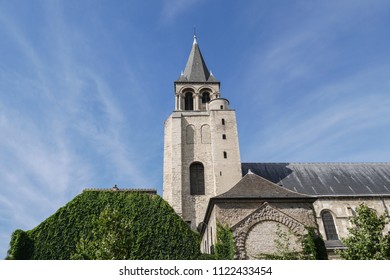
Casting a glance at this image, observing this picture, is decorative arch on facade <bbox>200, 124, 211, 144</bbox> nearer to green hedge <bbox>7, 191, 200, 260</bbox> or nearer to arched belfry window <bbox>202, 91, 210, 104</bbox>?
arched belfry window <bbox>202, 91, 210, 104</bbox>

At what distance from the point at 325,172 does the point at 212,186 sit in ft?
33.2

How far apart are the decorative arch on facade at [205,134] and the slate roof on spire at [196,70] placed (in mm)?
6429

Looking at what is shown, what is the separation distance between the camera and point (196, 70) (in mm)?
34344

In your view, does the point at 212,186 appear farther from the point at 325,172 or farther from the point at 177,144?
the point at 325,172

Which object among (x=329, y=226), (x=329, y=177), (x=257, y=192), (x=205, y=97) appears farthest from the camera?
(x=205, y=97)

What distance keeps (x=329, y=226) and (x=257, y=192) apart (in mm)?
9060

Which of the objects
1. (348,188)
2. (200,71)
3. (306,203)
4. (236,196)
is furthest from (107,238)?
(200,71)

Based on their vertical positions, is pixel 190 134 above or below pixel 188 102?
below

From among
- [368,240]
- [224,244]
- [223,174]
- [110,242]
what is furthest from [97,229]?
[223,174]

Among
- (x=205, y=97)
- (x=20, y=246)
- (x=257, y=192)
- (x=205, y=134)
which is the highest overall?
(x=205, y=97)

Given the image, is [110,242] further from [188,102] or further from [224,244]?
[188,102]

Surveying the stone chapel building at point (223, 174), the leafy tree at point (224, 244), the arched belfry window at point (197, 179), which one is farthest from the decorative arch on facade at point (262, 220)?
the arched belfry window at point (197, 179)

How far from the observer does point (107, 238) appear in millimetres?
10594
